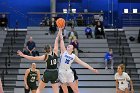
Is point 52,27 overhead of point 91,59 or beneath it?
overhead

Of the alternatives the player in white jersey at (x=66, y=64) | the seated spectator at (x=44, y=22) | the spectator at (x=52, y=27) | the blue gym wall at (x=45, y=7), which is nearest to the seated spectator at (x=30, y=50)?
the spectator at (x=52, y=27)

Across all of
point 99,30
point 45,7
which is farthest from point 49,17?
point 99,30

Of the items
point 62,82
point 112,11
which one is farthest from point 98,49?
point 62,82

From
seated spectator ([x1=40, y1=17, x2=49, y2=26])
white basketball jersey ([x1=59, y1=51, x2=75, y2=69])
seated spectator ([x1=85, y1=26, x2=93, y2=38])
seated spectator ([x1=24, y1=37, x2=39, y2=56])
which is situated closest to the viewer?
white basketball jersey ([x1=59, y1=51, x2=75, y2=69])

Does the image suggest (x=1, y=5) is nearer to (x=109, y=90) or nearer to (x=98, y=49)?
(x=98, y=49)

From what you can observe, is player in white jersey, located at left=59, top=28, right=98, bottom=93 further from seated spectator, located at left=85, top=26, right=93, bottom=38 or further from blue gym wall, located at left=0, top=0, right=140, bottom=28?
blue gym wall, located at left=0, top=0, right=140, bottom=28

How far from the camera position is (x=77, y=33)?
23.4 metres

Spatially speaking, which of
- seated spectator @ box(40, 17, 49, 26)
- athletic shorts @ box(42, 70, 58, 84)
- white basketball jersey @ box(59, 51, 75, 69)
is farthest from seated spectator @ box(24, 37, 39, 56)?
athletic shorts @ box(42, 70, 58, 84)

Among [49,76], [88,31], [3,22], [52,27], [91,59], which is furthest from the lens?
[3,22]

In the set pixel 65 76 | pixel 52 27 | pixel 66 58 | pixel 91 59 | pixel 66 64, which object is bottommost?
pixel 91 59

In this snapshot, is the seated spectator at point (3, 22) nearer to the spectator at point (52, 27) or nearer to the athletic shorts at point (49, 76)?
the spectator at point (52, 27)

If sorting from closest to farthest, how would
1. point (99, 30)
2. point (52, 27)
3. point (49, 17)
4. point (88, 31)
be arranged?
point (99, 30), point (88, 31), point (52, 27), point (49, 17)

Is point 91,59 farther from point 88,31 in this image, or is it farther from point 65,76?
→ point 65,76

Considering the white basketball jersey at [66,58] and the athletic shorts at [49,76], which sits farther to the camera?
the white basketball jersey at [66,58]
